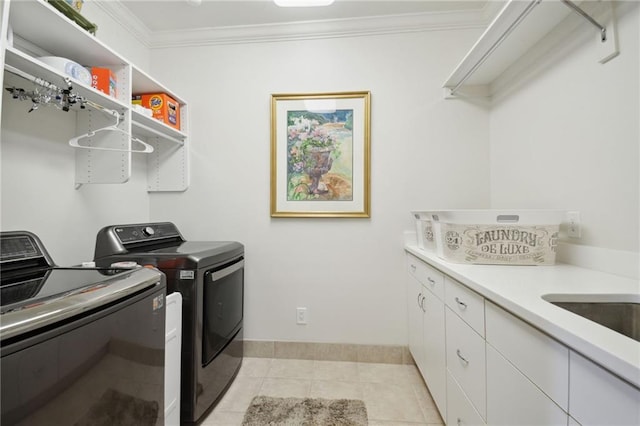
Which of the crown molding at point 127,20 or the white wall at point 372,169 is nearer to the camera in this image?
the crown molding at point 127,20

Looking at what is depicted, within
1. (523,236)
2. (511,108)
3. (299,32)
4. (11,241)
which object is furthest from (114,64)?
(511,108)

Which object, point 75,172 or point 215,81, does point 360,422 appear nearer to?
point 75,172

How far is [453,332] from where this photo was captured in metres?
1.19

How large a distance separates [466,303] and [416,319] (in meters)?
0.77

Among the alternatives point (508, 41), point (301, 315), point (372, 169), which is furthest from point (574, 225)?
point (301, 315)

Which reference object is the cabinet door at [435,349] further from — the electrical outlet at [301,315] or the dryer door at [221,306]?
the dryer door at [221,306]

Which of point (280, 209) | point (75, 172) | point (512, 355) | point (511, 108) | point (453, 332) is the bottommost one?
point (453, 332)

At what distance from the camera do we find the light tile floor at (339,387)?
1.46m

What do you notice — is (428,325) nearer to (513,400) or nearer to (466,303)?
(466,303)

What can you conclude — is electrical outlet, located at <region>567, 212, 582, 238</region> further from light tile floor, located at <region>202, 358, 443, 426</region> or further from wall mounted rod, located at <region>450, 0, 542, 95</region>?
light tile floor, located at <region>202, 358, 443, 426</region>

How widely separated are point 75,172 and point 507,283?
2.26m

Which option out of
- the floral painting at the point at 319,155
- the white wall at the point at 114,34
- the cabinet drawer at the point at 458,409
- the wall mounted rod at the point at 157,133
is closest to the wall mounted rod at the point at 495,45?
the floral painting at the point at 319,155

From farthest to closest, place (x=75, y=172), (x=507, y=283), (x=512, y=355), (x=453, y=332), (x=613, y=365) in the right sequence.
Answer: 1. (x=75, y=172)
2. (x=453, y=332)
3. (x=507, y=283)
4. (x=512, y=355)
5. (x=613, y=365)

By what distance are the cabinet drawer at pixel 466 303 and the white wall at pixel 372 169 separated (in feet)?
2.54
